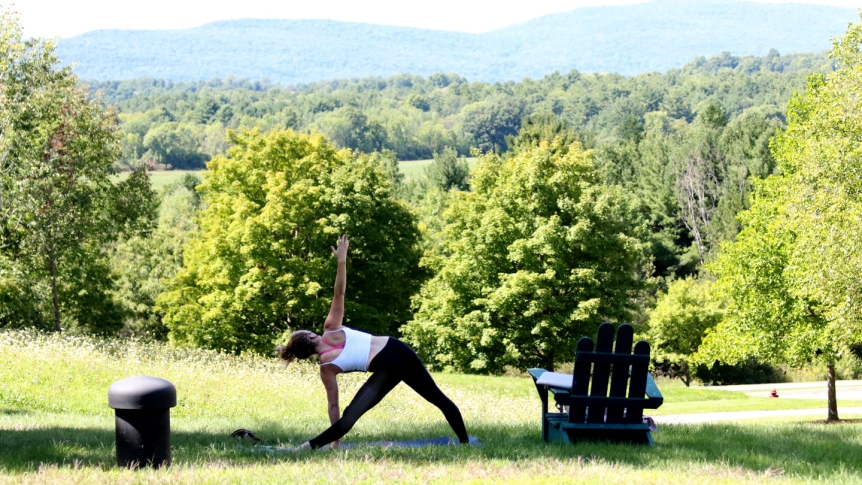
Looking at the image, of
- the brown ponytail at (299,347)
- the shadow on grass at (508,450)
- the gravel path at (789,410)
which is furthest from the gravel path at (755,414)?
the brown ponytail at (299,347)

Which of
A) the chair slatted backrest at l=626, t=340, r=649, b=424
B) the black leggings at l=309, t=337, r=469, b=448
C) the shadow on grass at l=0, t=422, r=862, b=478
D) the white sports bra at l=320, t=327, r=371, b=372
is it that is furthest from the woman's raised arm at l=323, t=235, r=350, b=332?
the chair slatted backrest at l=626, t=340, r=649, b=424

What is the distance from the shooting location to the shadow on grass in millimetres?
7711

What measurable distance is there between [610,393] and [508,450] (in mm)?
1233

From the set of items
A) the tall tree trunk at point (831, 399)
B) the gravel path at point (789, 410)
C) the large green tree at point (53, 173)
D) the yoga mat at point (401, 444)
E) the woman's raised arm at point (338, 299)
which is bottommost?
the gravel path at point (789, 410)

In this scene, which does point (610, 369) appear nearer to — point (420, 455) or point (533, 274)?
point (420, 455)

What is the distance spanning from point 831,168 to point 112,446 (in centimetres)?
1559

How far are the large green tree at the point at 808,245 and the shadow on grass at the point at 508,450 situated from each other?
27.5 feet

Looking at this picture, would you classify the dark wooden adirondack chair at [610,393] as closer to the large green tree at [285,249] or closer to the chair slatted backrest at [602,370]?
the chair slatted backrest at [602,370]

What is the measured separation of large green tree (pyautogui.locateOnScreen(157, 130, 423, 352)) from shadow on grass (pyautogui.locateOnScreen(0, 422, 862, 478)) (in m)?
26.2

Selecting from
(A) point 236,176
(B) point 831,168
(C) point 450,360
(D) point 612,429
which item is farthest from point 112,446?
(A) point 236,176

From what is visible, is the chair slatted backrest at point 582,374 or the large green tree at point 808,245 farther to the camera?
the large green tree at point 808,245

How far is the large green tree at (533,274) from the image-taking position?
3431 centimetres

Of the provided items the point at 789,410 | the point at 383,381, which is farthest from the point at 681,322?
the point at 383,381

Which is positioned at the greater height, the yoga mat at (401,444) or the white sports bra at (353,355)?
the white sports bra at (353,355)
